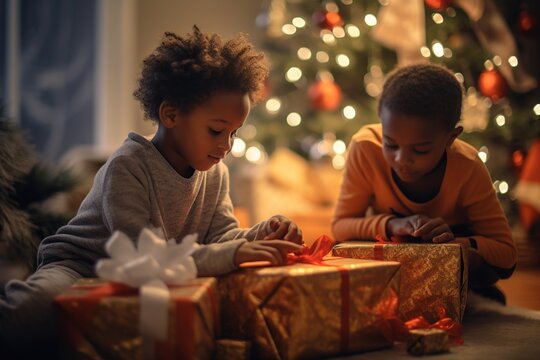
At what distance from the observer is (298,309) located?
1.32 meters

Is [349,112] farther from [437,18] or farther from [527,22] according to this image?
[527,22]

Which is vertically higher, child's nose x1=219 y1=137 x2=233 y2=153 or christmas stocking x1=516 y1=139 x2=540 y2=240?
child's nose x1=219 y1=137 x2=233 y2=153

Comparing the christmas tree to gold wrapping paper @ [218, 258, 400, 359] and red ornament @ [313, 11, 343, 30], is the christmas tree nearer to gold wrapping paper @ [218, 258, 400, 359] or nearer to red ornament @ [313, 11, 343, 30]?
red ornament @ [313, 11, 343, 30]

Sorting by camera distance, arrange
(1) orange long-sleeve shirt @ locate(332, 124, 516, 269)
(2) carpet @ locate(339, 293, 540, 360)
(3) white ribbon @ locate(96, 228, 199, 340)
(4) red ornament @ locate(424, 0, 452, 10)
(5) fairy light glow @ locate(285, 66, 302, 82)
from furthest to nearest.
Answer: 1. (5) fairy light glow @ locate(285, 66, 302, 82)
2. (4) red ornament @ locate(424, 0, 452, 10)
3. (1) orange long-sleeve shirt @ locate(332, 124, 516, 269)
4. (2) carpet @ locate(339, 293, 540, 360)
5. (3) white ribbon @ locate(96, 228, 199, 340)

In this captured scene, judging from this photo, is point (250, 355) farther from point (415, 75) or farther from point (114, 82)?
point (114, 82)

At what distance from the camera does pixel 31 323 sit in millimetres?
1359

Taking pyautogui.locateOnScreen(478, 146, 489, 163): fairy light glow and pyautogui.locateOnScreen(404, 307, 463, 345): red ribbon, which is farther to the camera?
pyautogui.locateOnScreen(478, 146, 489, 163): fairy light glow

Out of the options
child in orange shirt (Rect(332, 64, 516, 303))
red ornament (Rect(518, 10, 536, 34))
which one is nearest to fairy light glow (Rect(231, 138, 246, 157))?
red ornament (Rect(518, 10, 536, 34))

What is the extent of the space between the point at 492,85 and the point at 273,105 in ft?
3.46

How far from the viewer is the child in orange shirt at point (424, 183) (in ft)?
5.49

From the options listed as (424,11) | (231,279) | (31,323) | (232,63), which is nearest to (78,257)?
(31,323)

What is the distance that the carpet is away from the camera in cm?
140

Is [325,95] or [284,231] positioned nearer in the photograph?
[284,231]

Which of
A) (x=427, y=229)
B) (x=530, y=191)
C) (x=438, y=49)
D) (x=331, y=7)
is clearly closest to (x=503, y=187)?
(x=530, y=191)
